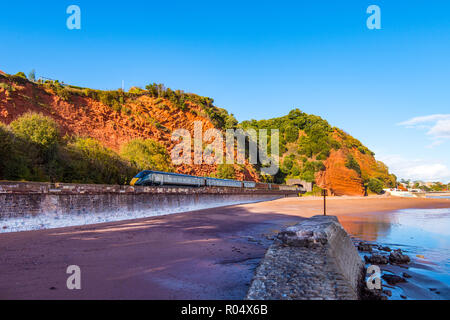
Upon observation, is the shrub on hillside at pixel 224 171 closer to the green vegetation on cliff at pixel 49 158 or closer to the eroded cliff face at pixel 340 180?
the green vegetation on cliff at pixel 49 158

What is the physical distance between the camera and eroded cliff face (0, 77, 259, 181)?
28.9 m

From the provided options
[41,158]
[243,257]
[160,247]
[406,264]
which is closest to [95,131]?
A: [41,158]

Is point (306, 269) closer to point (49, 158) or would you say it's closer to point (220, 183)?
point (49, 158)

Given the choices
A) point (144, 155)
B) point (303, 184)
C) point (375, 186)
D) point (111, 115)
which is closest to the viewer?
point (144, 155)

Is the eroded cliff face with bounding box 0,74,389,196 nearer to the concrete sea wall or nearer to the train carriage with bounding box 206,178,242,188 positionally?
the train carriage with bounding box 206,178,242,188

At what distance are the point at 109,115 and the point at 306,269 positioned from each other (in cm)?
3799

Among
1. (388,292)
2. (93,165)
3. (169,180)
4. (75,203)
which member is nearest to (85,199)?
(75,203)

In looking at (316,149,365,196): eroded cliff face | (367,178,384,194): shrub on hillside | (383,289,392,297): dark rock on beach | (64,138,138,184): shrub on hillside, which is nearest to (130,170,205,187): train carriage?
(64,138,138,184): shrub on hillside

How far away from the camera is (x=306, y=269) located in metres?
4.61

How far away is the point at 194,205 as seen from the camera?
76.9 ft

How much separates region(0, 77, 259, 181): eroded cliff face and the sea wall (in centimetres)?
3031

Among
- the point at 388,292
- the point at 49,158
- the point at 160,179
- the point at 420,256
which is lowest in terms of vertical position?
the point at 420,256
